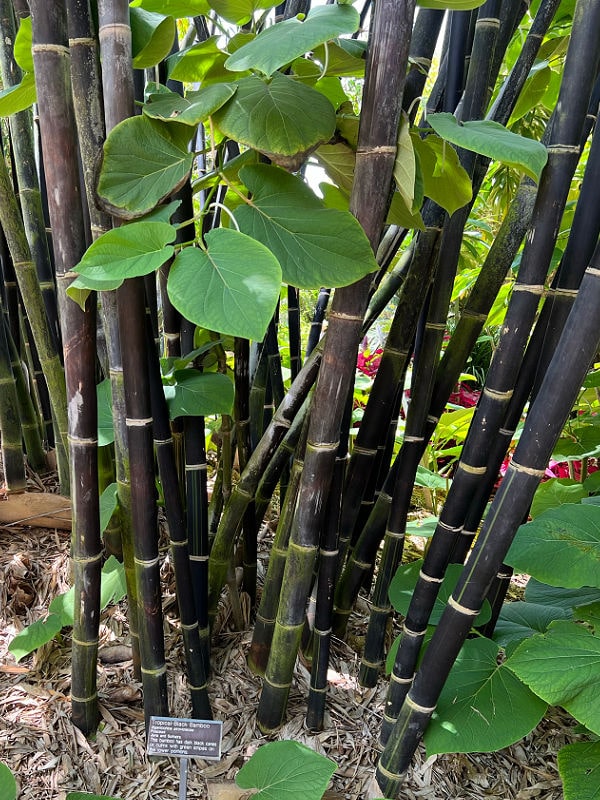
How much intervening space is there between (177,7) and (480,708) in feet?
2.78

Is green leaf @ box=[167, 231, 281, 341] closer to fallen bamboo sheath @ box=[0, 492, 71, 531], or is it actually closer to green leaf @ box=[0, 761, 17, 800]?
green leaf @ box=[0, 761, 17, 800]

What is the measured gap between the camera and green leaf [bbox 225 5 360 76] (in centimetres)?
44

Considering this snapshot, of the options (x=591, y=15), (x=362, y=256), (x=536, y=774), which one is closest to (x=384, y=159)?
(x=362, y=256)

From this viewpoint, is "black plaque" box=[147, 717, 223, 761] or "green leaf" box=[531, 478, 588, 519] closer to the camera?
"black plaque" box=[147, 717, 223, 761]

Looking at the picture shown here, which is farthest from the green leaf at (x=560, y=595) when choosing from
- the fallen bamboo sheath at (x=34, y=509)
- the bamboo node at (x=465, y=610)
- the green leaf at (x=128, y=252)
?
the fallen bamboo sheath at (x=34, y=509)

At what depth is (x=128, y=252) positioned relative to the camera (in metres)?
0.50

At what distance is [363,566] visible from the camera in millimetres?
992

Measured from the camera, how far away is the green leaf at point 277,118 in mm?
512

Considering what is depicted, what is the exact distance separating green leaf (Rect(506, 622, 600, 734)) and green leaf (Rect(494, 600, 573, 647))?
201mm

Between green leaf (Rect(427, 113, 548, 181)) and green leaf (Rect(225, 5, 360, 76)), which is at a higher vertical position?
green leaf (Rect(225, 5, 360, 76))

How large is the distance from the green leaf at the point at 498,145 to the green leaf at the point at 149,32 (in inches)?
11.5

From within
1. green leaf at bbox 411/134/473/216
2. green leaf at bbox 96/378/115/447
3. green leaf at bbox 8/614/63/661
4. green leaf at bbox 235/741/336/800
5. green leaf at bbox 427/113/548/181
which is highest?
green leaf at bbox 427/113/548/181

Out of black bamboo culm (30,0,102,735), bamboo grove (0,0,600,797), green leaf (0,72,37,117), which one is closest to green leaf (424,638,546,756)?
bamboo grove (0,0,600,797)

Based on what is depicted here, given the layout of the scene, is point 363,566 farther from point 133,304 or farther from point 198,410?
point 133,304
